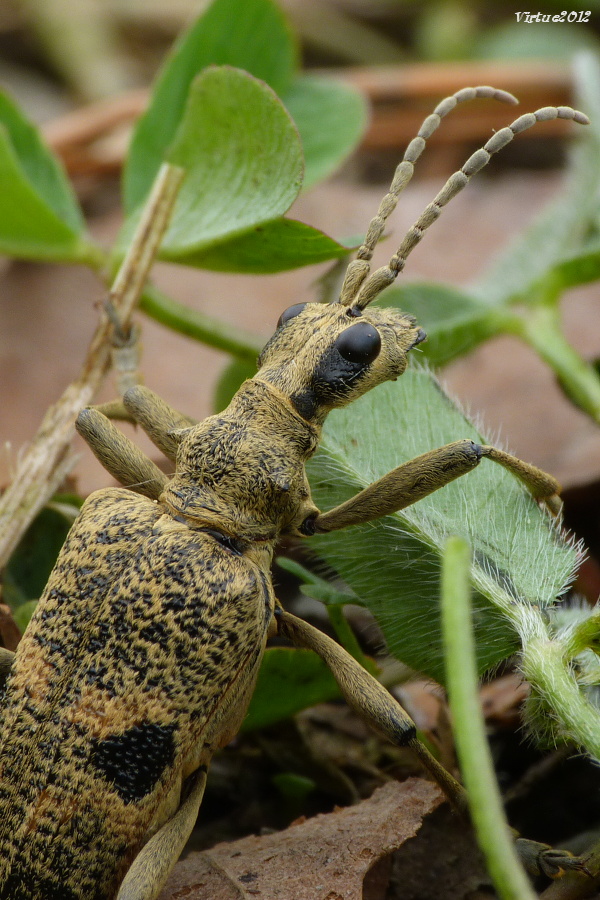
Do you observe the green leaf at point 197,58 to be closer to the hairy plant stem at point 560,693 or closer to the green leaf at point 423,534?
the green leaf at point 423,534

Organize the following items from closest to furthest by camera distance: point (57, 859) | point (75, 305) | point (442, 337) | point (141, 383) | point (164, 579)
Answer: point (57, 859) < point (164, 579) < point (141, 383) < point (442, 337) < point (75, 305)

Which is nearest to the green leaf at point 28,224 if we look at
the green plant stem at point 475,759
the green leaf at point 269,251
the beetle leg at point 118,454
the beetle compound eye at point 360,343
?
the green leaf at point 269,251

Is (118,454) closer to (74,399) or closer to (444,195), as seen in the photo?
(74,399)

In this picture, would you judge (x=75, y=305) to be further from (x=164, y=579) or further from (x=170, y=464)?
(x=164, y=579)

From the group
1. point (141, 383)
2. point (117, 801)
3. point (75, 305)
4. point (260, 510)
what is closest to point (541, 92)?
point (75, 305)

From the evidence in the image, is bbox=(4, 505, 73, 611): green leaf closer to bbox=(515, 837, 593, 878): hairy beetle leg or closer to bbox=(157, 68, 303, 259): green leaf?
bbox=(157, 68, 303, 259): green leaf

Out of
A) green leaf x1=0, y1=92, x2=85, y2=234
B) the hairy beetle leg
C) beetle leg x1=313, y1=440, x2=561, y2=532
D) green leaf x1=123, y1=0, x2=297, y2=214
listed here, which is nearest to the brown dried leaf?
the hairy beetle leg
